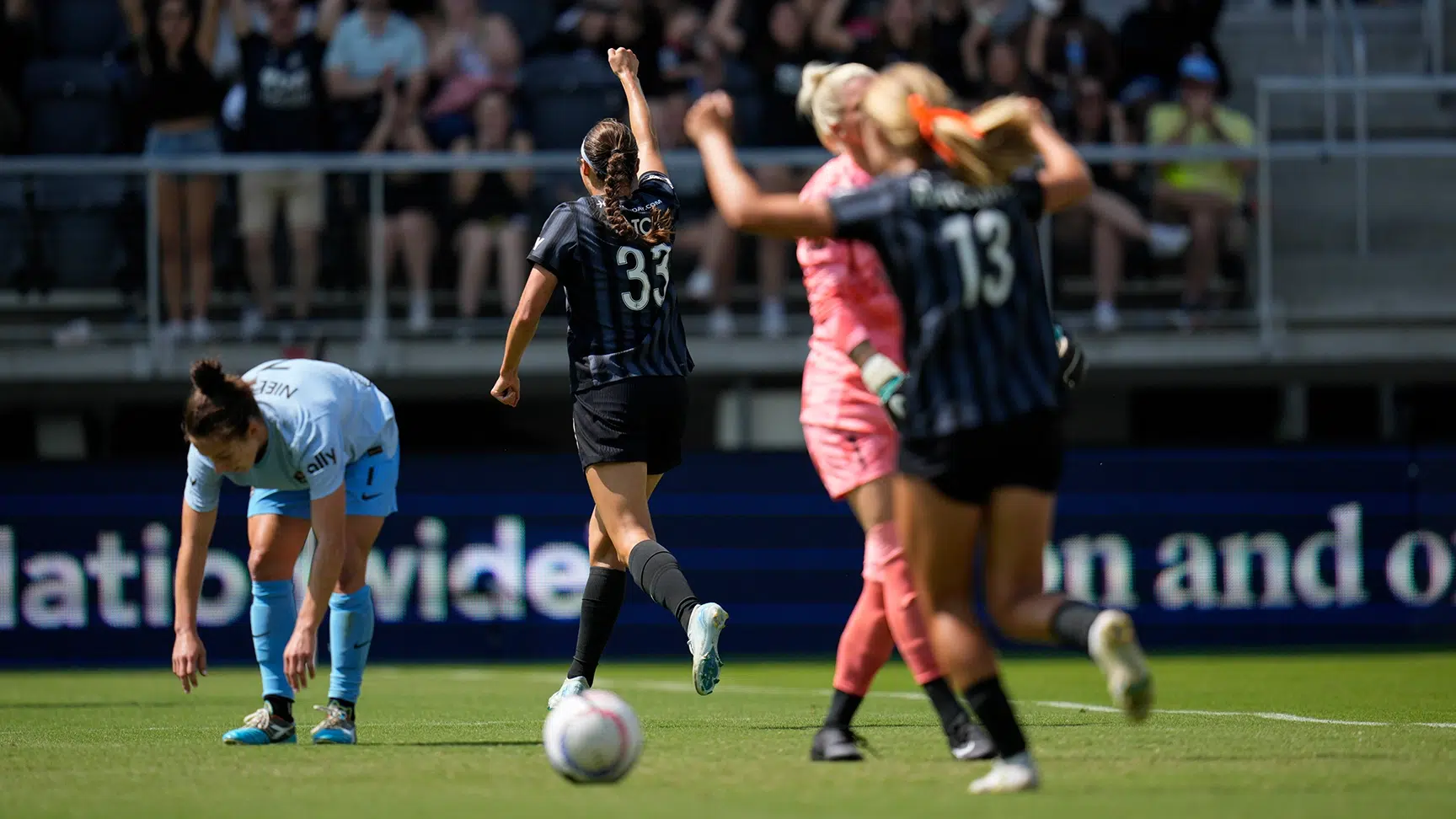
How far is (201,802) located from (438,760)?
119cm

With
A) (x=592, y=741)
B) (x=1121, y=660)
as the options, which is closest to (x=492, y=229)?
(x=592, y=741)

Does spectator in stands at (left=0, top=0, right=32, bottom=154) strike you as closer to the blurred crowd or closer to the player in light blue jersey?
the blurred crowd

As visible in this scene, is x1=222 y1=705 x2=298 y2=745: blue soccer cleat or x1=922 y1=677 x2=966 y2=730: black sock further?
x1=222 y1=705 x2=298 y2=745: blue soccer cleat

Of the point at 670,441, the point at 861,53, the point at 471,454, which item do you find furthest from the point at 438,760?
the point at 861,53

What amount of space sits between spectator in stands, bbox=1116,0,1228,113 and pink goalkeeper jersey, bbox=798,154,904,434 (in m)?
9.74

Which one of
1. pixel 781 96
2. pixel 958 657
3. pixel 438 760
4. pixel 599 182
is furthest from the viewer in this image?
pixel 781 96

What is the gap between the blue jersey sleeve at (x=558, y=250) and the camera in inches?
312

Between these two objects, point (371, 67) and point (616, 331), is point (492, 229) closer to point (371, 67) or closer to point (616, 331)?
point (371, 67)

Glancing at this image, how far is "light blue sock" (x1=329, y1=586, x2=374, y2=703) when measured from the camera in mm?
7531

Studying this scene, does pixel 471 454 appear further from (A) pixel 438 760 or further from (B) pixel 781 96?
(A) pixel 438 760

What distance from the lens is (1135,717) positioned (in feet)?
17.4

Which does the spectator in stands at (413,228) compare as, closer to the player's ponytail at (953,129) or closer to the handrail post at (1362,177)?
the handrail post at (1362,177)

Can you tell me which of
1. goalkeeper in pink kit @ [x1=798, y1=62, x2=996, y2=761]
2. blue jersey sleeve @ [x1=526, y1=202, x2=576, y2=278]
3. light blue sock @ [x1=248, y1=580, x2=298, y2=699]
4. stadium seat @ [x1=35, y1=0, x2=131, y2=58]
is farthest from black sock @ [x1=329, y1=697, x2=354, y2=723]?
stadium seat @ [x1=35, y1=0, x2=131, y2=58]

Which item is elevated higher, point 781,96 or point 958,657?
point 781,96
